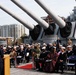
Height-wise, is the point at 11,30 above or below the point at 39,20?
above

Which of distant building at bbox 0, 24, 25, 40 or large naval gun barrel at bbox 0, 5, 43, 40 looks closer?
large naval gun barrel at bbox 0, 5, 43, 40

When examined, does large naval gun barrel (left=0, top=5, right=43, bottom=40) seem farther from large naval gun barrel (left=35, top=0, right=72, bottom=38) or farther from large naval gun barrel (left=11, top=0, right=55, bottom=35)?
large naval gun barrel (left=35, top=0, right=72, bottom=38)

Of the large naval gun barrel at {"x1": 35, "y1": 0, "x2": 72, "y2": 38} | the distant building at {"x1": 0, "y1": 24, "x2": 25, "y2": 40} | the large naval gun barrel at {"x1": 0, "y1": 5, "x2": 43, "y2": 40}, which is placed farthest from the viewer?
the distant building at {"x1": 0, "y1": 24, "x2": 25, "y2": 40}

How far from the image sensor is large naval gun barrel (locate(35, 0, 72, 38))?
2487 centimetres

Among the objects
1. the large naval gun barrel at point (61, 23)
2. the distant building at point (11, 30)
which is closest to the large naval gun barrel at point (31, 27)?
the large naval gun barrel at point (61, 23)

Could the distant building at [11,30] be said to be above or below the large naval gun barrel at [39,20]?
above

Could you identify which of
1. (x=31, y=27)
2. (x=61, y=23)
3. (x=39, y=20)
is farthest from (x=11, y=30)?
(x=61, y=23)

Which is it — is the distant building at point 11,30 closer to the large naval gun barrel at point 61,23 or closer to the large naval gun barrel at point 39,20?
the large naval gun barrel at point 39,20

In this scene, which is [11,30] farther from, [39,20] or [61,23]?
[61,23]

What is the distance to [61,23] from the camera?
88.7 ft

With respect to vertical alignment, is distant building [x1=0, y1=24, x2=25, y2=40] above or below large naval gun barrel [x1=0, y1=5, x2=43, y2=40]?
above

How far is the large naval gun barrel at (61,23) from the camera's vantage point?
24872 mm

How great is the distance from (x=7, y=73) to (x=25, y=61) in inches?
350

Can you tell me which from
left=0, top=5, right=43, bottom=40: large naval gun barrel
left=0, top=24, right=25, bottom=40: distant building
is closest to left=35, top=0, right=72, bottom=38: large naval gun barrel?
left=0, top=5, right=43, bottom=40: large naval gun barrel
